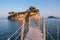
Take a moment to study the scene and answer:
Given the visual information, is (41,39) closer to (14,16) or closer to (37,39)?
(37,39)

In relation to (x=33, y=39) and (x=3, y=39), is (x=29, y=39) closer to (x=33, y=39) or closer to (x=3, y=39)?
(x=33, y=39)

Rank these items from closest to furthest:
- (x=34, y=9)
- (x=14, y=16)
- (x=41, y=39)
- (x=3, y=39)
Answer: (x=41, y=39) < (x=3, y=39) < (x=34, y=9) < (x=14, y=16)

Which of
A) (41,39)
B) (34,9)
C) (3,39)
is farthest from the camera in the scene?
(34,9)

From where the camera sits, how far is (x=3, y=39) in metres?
22.1

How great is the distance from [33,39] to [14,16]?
3641 inches

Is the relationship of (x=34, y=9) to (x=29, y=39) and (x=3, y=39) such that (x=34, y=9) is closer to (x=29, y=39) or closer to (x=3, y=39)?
(x=3, y=39)

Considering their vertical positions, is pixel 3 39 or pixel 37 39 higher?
pixel 37 39

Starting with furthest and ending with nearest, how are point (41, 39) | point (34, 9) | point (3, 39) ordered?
point (34, 9) < point (3, 39) < point (41, 39)

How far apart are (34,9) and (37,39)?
192 feet

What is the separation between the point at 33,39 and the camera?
34.1 feet

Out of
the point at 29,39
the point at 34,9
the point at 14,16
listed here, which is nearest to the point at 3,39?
the point at 29,39

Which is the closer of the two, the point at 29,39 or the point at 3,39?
the point at 29,39

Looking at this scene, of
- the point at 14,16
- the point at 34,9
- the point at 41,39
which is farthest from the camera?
the point at 14,16

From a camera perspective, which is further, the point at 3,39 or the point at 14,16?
the point at 14,16
